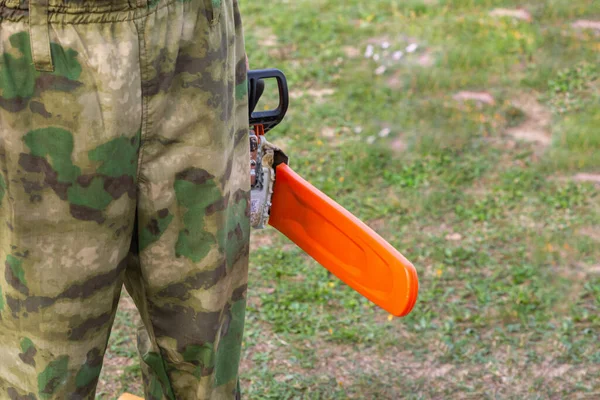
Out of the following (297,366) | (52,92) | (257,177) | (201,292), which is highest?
(52,92)

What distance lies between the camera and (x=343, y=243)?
74.1 inches

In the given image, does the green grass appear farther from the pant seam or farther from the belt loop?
the belt loop

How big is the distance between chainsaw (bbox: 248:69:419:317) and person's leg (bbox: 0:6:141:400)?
0.42 meters

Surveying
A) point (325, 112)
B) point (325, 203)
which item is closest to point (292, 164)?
point (325, 112)

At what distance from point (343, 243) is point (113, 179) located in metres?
0.66

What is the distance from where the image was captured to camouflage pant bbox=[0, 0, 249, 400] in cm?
132

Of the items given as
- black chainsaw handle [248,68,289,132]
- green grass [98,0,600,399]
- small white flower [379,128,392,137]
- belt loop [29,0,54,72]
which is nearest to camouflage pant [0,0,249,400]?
belt loop [29,0,54,72]

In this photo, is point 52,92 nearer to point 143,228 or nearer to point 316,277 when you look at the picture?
point 143,228

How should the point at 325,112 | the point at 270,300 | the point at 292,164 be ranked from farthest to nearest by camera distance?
1. the point at 325,112
2. the point at 292,164
3. the point at 270,300

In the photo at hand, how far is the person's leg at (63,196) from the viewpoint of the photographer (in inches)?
51.6

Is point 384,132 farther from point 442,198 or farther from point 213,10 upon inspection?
point 213,10

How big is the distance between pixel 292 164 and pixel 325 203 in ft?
6.27

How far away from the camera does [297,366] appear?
2.65 metres

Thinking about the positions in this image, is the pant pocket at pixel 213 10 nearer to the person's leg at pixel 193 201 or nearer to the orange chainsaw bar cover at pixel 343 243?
the person's leg at pixel 193 201
